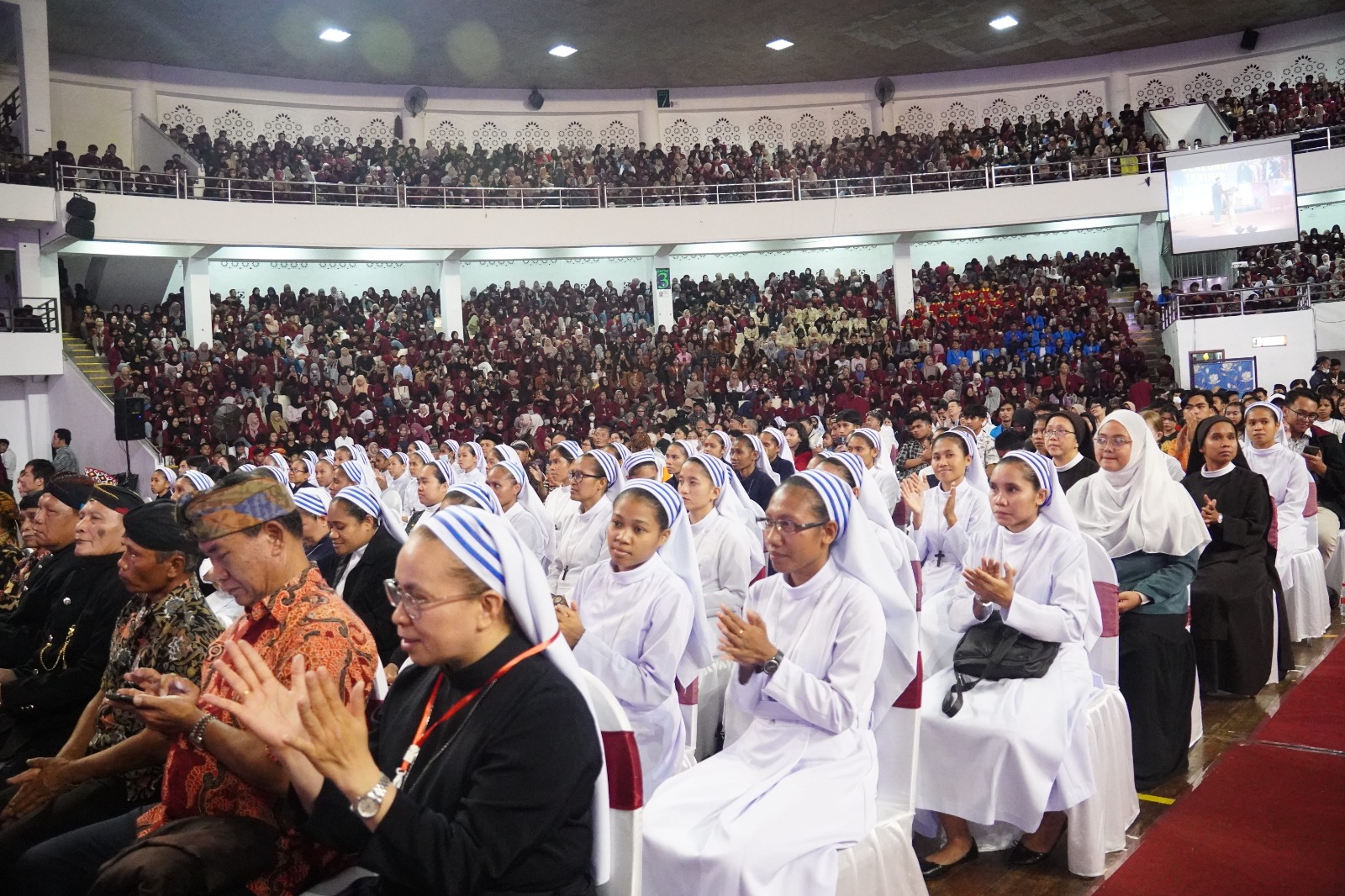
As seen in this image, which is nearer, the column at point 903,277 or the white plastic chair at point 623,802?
the white plastic chair at point 623,802

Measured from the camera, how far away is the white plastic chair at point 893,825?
3064 millimetres

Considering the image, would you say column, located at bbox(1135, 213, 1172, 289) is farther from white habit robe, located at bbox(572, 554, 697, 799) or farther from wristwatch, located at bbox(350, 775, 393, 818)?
wristwatch, located at bbox(350, 775, 393, 818)

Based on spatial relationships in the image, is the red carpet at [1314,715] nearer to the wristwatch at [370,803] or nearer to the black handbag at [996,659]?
the black handbag at [996,659]

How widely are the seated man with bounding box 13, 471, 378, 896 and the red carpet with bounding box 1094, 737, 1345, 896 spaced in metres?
2.76

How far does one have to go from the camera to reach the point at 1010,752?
3668 mm

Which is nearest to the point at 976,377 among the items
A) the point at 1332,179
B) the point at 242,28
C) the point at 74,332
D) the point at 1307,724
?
the point at 1332,179

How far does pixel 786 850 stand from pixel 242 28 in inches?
822

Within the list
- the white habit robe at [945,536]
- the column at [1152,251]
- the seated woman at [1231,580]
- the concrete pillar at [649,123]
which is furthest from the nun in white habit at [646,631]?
the concrete pillar at [649,123]

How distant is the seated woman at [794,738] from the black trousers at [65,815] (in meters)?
1.64

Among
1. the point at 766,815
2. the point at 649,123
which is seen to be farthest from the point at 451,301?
the point at 766,815

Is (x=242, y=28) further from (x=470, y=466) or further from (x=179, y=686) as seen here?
(x=179, y=686)

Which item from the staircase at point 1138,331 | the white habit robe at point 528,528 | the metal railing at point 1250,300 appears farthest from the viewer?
the staircase at point 1138,331

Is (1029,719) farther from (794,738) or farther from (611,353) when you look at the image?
(611,353)

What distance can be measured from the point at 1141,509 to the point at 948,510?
3.90ft
